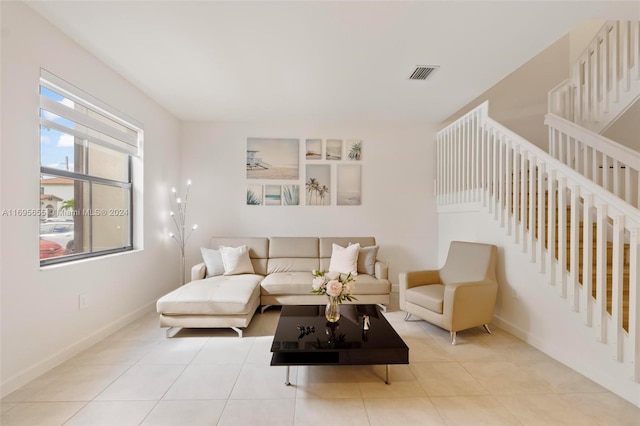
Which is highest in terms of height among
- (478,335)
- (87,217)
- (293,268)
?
(87,217)

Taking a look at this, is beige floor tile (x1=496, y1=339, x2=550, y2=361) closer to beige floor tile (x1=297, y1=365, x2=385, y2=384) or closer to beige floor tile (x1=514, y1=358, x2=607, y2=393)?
beige floor tile (x1=514, y1=358, x2=607, y2=393)

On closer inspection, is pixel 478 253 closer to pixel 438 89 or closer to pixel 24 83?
pixel 438 89

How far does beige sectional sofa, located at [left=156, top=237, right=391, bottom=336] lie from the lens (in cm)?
282

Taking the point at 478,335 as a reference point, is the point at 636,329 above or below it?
above

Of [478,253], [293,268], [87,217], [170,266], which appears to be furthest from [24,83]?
[478,253]

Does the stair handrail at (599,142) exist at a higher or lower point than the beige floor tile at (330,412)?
higher

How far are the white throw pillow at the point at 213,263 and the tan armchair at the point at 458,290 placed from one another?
2378mm

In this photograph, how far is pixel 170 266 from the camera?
4.16 metres

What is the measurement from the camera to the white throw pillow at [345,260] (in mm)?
3852

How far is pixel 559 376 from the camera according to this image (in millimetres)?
2166

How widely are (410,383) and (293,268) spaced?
235cm

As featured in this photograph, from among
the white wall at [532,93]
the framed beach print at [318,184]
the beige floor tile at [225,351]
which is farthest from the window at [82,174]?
the white wall at [532,93]

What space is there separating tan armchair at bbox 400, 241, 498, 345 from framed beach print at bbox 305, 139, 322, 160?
92.4 inches

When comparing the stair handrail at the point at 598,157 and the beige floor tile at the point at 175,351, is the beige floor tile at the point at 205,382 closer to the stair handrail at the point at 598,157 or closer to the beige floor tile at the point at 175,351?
the beige floor tile at the point at 175,351
